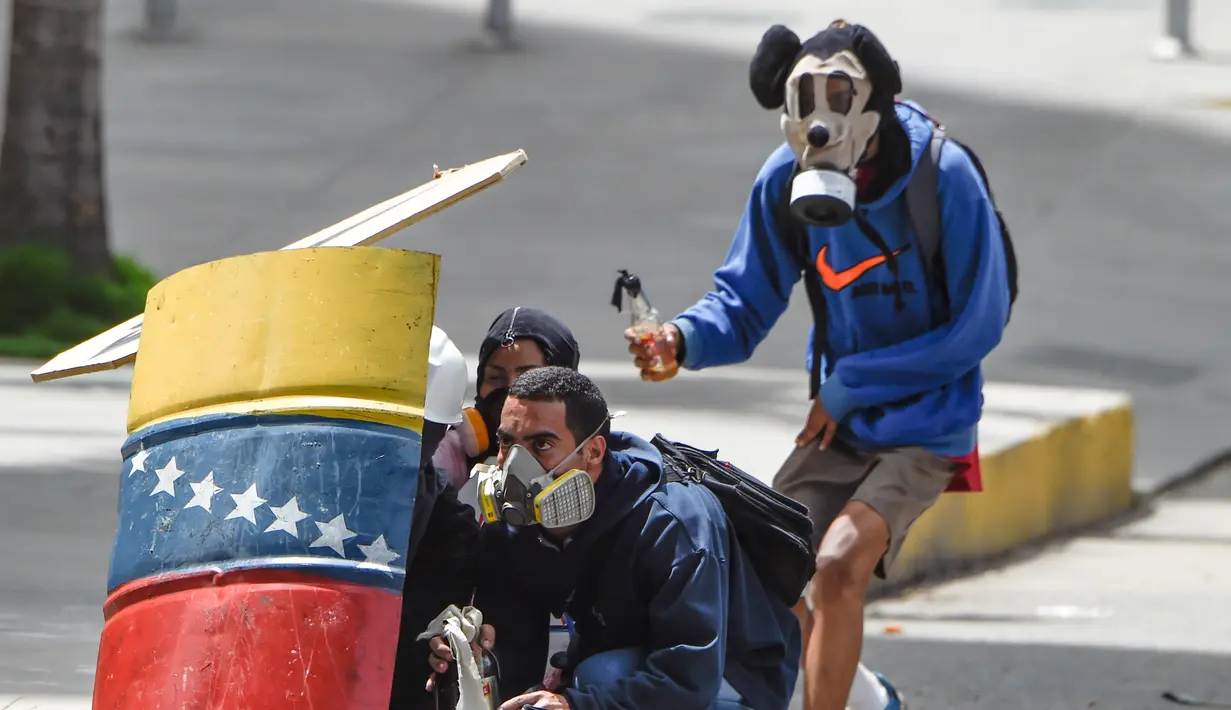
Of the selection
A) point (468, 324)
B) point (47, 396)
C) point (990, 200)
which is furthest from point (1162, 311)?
point (990, 200)

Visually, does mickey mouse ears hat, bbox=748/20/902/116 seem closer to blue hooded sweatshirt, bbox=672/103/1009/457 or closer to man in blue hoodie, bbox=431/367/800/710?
blue hooded sweatshirt, bbox=672/103/1009/457

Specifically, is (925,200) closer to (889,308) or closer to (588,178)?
(889,308)

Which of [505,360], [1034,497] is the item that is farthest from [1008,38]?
[505,360]

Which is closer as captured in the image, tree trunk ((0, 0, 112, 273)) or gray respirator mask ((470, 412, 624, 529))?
gray respirator mask ((470, 412, 624, 529))

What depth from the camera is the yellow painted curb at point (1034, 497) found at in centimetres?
759

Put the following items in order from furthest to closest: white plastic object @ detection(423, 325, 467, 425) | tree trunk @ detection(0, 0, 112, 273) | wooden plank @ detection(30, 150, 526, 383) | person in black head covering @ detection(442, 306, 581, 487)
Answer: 1. tree trunk @ detection(0, 0, 112, 273)
2. person in black head covering @ detection(442, 306, 581, 487)
3. white plastic object @ detection(423, 325, 467, 425)
4. wooden plank @ detection(30, 150, 526, 383)

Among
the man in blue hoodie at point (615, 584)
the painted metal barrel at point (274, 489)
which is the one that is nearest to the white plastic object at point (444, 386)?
the man in blue hoodie at point (615, 584)

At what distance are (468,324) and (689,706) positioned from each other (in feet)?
27.2

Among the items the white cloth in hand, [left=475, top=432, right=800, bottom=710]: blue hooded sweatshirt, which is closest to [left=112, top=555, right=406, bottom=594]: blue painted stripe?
the white cloth in hand

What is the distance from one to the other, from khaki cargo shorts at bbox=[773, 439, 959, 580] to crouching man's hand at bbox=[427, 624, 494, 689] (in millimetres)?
1425

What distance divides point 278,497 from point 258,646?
23cm

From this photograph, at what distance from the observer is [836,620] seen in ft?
16.1

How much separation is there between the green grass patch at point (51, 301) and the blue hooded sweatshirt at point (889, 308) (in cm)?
575

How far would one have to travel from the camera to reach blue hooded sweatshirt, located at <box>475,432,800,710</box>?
3.70 metres
